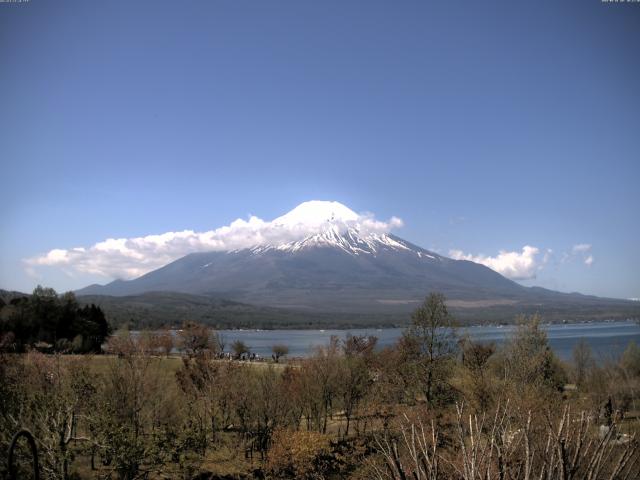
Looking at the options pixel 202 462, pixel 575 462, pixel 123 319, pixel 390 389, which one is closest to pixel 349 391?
pixel 390 389

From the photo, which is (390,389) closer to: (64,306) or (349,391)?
(349,391)

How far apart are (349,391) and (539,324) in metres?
15.9

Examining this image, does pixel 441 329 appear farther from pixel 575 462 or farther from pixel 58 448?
pixel 575 462

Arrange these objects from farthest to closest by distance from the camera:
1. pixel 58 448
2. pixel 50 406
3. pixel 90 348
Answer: pixel 90 348 < pixel 50 406 < pixel 58 448

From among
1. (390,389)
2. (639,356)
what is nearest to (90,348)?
(390,389)

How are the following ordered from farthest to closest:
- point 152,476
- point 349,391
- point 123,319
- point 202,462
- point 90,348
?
point 123,319
point 90,348
point 349,391
point 202,462
point 152,476

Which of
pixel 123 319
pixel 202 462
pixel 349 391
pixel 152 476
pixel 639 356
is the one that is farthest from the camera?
pixel 123 319

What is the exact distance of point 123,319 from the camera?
186 meters

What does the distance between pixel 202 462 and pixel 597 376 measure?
41.3 meters

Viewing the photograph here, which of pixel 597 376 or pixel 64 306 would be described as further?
pixel 64 306

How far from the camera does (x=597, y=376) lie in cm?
5144

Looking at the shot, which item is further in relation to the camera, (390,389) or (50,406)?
(390,389)

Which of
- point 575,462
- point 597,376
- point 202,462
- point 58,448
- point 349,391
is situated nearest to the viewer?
point 575,462

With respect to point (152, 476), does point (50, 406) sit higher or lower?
higher
